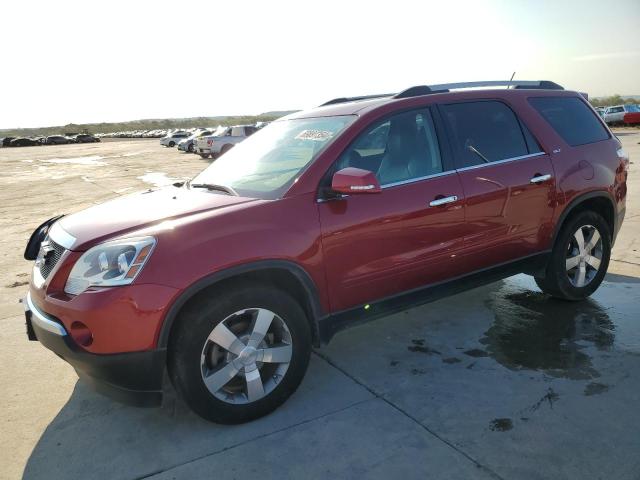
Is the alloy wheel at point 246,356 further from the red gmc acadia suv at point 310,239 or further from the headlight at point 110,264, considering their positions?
the headlight at point 110,264

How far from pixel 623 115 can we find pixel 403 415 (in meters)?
38.0

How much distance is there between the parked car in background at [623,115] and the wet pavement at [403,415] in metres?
35.2

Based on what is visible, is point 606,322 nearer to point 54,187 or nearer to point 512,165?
point 512,165

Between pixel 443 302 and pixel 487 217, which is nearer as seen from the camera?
pixel 487 217

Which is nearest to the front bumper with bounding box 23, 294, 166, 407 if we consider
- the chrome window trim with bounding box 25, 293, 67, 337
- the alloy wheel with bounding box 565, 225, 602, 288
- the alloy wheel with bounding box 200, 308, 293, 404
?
the chrome window trim with bounding box 25, 293, 67, 337

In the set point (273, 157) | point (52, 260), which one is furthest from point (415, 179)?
point (52, 260)

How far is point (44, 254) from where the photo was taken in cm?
321

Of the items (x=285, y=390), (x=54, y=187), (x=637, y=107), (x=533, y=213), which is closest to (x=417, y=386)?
(x=285, y=390)

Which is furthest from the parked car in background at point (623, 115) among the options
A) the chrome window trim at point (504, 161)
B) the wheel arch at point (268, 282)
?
the wheel arch at point (268, 282)

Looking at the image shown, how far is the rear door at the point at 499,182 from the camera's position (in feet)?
12.4

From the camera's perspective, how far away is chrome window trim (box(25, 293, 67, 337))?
2.73 meters

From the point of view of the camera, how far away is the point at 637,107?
3472 cm

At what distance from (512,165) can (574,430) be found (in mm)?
2010

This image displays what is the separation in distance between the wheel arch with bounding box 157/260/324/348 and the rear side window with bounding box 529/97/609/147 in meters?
2.66
